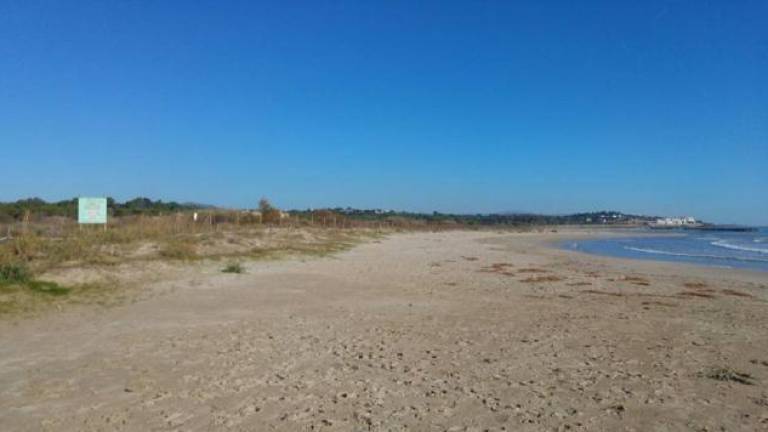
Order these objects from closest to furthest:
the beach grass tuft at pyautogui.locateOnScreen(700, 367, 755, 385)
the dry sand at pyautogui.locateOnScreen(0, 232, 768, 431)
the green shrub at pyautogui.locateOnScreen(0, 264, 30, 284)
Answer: the dry sand at pyautogui.locateOnScreen(0, 232, 768, 431), the beach grass tuft at pyautogui.locateOnScreen(700, 367, 755, 385), the green shrub at pyautogui.locateOnScreen(0, 264, 30, 284)

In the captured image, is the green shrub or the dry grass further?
the green shrub

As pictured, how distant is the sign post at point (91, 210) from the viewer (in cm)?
2503

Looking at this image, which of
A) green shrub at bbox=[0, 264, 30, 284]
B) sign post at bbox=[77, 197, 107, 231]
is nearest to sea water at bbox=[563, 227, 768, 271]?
sign post at bbox=[77, 197, 107, 231]

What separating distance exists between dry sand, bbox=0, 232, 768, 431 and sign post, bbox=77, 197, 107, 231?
40.2 ft

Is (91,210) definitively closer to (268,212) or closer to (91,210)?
(91,210)

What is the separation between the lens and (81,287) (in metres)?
15.1

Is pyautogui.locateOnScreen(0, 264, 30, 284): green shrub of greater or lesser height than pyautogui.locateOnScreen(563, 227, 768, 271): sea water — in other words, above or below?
above

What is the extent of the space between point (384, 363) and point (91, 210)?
21620 millimetres

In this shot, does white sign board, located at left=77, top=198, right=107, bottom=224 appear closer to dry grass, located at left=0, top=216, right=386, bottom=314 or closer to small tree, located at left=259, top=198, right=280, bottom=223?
dry grass, located at left=0, top=216, right=386, bottom=314

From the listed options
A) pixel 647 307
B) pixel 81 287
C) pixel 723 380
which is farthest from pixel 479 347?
pixel 81 287

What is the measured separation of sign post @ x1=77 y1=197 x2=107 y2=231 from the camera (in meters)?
25.0

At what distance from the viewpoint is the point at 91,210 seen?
25.2 meters

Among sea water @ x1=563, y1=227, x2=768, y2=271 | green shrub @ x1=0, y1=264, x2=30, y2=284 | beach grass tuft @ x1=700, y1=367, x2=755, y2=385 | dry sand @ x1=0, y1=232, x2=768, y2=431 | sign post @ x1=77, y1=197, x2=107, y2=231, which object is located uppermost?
sign post @ x1=77, y1=197, x2=107, y2=231

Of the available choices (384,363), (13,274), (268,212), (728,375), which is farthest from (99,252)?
(268,212)
